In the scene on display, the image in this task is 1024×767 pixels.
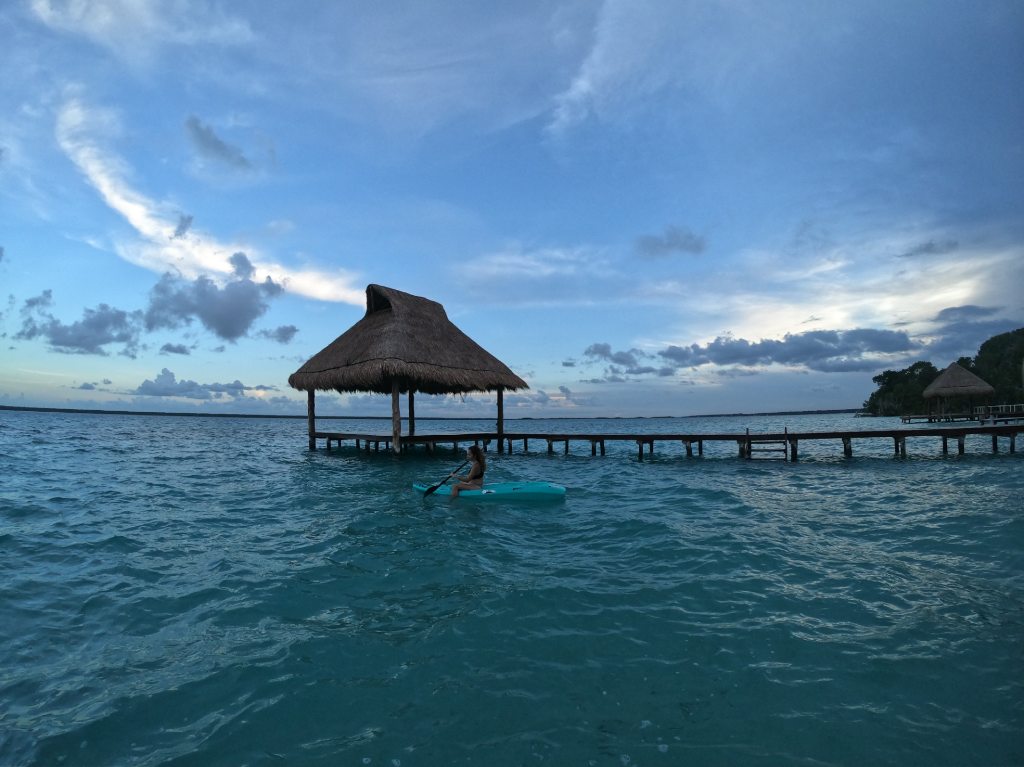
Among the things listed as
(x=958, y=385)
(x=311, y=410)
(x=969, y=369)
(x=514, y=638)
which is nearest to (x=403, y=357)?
(x=311, y=410)

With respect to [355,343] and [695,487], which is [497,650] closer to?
[695,487]

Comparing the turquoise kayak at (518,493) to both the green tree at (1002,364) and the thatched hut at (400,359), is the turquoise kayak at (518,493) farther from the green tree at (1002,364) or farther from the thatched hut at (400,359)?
the green tree at (1002,364)

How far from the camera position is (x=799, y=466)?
18.6 m

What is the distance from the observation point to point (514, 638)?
14.8 feet

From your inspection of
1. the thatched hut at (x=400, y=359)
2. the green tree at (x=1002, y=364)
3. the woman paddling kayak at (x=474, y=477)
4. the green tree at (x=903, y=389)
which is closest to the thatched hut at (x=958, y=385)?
the green tree at (x=1002, y=364)

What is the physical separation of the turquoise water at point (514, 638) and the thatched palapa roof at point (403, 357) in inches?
365

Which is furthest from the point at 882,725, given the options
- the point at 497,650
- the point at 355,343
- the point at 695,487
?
the point at 355,343

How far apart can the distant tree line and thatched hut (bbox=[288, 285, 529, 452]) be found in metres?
64.8

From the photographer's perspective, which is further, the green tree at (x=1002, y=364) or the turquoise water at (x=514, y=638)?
the green tree at (x=1002, y=364)

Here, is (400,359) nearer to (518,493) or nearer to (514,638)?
(518,493)

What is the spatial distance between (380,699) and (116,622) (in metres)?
3.18

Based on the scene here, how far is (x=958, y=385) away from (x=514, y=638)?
167 ft

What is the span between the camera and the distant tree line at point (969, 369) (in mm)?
62688

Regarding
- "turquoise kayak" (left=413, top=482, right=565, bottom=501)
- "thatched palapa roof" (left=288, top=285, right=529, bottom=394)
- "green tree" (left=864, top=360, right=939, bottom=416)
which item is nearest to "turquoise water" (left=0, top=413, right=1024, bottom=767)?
"turquoise kayak" (left=413, top=482, right=565, bottom=501)
